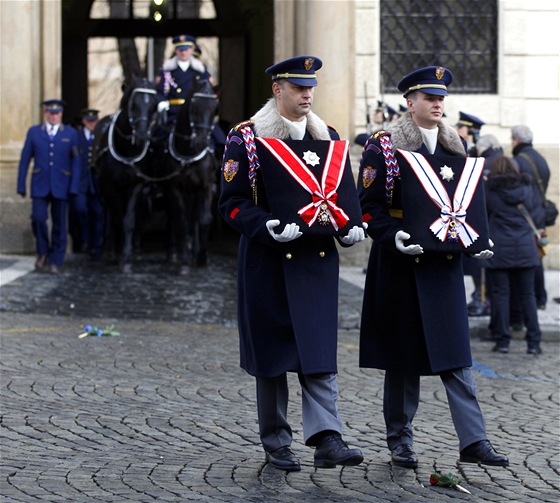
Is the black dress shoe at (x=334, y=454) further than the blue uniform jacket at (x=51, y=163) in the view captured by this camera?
No

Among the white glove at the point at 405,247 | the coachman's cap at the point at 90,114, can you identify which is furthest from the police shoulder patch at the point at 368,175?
the coachman's cap at the point at 90,114

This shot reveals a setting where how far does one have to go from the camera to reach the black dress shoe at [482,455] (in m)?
6.32

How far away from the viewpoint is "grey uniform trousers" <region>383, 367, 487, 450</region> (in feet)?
21.2

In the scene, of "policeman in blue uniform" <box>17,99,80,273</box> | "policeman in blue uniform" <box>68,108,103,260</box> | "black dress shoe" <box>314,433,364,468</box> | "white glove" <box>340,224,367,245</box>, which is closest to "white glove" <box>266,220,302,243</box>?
"white glove" <box>340,224,367,245</box>

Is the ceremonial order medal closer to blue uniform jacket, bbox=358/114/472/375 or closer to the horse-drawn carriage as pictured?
blue uniform jacket, bbox=358/114/472/375

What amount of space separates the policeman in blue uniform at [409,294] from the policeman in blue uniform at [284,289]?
307mm

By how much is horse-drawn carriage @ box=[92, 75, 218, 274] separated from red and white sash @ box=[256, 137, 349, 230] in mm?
9615

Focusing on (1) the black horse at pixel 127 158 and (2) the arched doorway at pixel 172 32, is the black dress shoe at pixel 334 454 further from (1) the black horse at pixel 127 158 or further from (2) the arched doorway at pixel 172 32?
(2) the arched doorway at pixel 172 32

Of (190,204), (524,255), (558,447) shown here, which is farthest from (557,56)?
(558,447)

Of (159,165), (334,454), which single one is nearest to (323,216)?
(334,454)

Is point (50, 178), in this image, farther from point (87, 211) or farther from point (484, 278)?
point (484, 278)

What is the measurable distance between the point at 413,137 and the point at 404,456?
1.48m

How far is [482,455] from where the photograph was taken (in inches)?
250

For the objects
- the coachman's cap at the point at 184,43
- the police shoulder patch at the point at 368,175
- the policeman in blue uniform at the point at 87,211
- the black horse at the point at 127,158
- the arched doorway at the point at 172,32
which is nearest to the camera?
the police shoulder patch at the point at 368,175
